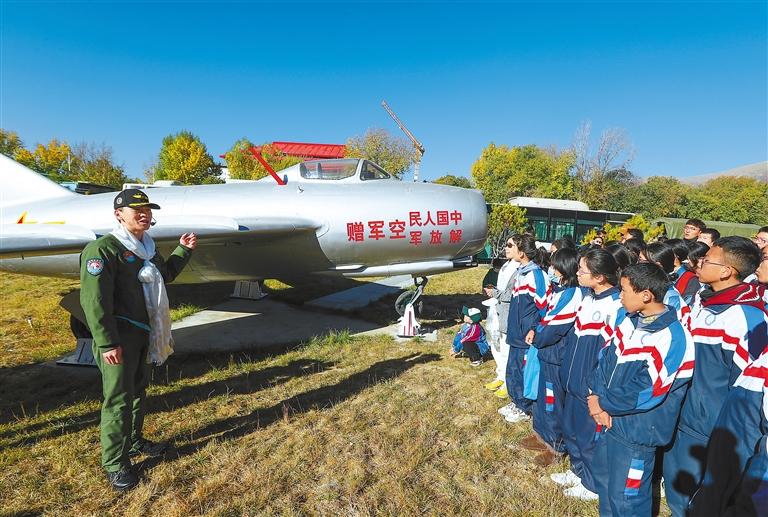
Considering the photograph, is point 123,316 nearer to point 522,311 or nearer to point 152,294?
point 152,294

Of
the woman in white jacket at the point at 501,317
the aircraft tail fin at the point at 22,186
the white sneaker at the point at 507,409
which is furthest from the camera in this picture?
the aircraft tail fin at the point at 22,186

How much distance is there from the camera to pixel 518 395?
4.13 meters

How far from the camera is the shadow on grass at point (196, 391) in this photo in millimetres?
3747

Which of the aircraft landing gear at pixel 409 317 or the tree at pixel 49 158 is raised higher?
the tree at pixel 49 158

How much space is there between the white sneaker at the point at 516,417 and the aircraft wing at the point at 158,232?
12.4 feet

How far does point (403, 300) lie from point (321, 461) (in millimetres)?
4327

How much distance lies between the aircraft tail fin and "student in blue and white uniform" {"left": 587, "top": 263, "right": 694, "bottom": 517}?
335 inches

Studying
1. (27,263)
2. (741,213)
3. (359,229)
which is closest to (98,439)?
(359,229)

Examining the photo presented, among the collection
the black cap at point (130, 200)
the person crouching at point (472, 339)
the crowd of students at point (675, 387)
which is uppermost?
the black cap at point (130, 200)

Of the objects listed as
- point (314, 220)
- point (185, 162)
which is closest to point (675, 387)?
point (314, 220)

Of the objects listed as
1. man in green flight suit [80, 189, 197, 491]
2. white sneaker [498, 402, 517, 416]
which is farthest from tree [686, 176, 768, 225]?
man in green flight suit [80, 189, 197, 491]

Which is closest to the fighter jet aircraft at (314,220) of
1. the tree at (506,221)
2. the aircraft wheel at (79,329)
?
the aircraft wheel at (79,329)

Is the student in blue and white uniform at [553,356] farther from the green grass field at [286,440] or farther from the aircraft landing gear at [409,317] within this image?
the aircraft landing gear at [409,317]

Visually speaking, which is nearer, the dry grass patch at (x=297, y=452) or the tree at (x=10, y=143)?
the dry grass patch at (x=297, y=452)
